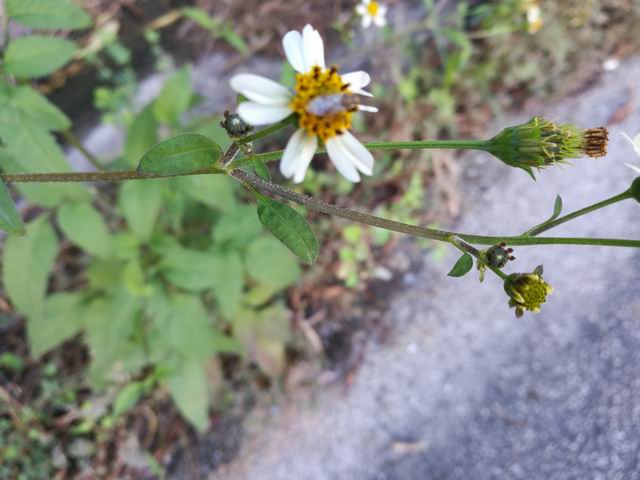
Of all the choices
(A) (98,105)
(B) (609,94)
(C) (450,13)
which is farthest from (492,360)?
(A) (98,105)

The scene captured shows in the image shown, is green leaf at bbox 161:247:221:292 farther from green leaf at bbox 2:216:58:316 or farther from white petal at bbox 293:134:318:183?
white petal at bbox 293:134:318:183

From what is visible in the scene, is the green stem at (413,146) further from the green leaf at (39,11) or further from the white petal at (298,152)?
the green leaf at (39,11)

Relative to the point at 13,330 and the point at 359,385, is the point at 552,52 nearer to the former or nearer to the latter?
the point at 359,385

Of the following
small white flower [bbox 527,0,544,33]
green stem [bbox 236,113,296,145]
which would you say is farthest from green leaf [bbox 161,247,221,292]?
small white flower [bbox 527,0,544,33]

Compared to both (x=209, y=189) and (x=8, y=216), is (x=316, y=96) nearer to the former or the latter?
(x=8, y=216)

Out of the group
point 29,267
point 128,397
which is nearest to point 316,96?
point 29,267
